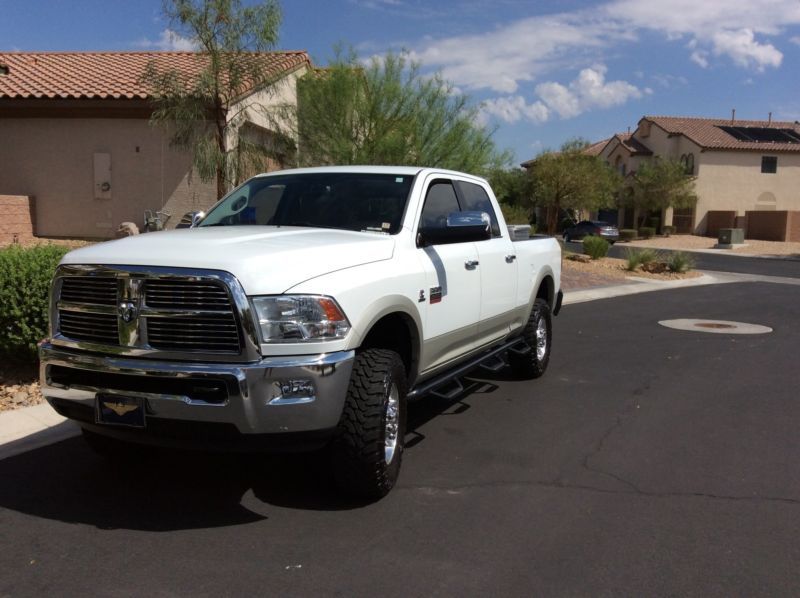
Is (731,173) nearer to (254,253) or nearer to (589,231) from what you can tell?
(589,231)

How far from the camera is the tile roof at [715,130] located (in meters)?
Answer: 53.6

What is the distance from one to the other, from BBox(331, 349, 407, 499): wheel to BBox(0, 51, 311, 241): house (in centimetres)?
1371

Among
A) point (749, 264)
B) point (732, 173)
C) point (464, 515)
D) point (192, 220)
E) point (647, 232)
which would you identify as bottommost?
point (749, 264)

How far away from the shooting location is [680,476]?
5070 mm

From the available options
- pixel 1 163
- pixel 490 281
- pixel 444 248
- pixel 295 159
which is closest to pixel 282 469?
pixel 444 248

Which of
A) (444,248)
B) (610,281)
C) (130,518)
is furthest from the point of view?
A: (610,281)

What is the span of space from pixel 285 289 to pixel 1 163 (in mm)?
17026

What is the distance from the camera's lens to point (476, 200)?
22.2ft

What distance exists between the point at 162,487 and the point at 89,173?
1499cm

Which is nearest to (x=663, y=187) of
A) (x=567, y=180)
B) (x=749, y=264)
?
(x=567, y=180)

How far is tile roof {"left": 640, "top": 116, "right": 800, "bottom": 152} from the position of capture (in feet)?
176

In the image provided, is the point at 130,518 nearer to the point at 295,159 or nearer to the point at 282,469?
the point at 282,469

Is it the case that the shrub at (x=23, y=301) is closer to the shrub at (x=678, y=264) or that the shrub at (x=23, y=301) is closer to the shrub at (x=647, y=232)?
the shrub at (x=678, y=264)

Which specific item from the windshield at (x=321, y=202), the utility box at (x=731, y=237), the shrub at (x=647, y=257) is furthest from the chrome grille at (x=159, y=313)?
the utility box at (x=731, y=237)
